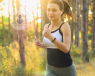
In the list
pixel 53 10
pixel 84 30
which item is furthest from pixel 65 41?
pixel 84 30

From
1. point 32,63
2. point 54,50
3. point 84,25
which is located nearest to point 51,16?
point 54,50

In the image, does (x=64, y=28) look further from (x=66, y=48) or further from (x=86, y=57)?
(x=86, y=57)

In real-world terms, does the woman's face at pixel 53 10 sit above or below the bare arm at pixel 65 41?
above

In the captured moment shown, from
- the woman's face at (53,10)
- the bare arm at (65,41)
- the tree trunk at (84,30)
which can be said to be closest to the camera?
the bare arm at (65,41)

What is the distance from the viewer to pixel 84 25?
6816 mm

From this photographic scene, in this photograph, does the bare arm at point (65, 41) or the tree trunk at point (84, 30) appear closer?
the bare arm at point (65, 41)

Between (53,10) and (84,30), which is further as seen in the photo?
(84,30)

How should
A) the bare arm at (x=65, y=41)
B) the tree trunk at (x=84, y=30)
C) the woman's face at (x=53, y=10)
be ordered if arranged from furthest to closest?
the tree trunk at (x=84, y=30), the woman's face at (x=53, y=10), the bare arm at (x=65, y=41)

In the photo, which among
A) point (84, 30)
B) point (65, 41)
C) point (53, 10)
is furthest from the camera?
point (84, 30)

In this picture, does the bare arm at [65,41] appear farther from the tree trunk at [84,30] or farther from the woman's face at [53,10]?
the tree trunk at [84,30]

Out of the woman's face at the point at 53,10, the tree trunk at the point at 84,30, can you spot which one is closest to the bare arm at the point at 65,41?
the woman's face at the point at 53,10

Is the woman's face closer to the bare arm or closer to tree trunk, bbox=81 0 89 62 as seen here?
the bare arm

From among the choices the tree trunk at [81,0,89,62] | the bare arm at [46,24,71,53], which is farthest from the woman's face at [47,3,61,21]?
the tree trunk at [81,0,89,62]

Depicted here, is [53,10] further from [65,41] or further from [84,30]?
[84,30]
